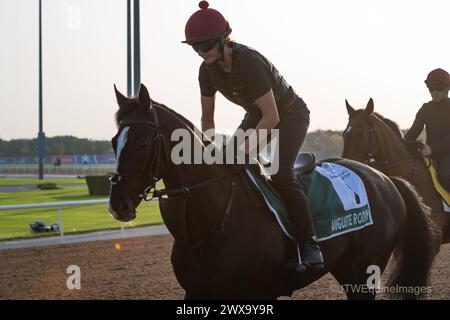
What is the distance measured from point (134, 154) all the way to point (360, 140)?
4326mm

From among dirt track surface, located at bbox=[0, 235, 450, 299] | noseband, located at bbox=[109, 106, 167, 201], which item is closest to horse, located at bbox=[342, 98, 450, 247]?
dirt track surface, located at bbox=[0, 235, 450, 299]

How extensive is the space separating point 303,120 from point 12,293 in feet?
15.8

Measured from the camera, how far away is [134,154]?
149 inches

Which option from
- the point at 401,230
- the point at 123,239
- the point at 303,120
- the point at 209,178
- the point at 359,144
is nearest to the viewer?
the point at 209,178

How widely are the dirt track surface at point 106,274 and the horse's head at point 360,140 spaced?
5.29 feet

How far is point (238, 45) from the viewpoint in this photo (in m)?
4.40

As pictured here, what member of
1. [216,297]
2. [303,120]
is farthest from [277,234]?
[303,120]

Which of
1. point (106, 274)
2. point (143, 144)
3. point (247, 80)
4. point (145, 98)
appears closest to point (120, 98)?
point (145, 98)

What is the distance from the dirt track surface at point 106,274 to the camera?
25.3 feet

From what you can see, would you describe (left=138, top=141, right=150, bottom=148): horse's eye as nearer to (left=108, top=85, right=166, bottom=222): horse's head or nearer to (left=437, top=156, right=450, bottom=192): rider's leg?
(left=108, top=85, right=166, bottom=222): horse's head

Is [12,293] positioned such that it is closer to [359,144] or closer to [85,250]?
[85,250]

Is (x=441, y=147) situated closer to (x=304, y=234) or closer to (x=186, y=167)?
(x=304, y=234)

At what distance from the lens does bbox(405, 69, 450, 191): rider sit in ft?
25.2

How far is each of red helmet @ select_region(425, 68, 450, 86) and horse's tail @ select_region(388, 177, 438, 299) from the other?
256cm
